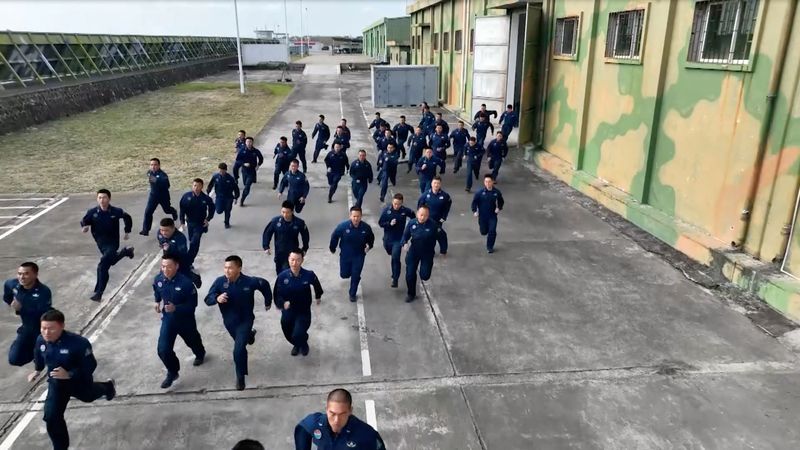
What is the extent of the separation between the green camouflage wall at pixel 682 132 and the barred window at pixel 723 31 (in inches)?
8.4

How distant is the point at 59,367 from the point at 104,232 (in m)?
4.41

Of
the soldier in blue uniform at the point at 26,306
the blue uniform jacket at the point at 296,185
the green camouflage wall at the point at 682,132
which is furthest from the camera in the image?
the blue uniform jacket at the point at 296,185

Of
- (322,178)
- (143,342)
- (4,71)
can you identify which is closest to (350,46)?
(4,71)

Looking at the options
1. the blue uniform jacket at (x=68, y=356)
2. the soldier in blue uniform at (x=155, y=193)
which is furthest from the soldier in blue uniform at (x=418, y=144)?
the blue uniform jacket at (x=68, y=356)

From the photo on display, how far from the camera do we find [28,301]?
6.64 m

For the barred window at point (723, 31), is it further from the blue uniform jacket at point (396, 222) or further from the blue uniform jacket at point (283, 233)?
the blue uniform jacket at point (283, 233)

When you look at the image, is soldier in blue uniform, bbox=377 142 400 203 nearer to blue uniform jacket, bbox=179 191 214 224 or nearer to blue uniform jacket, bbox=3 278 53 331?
blue uniform jacket, bbox=179 191 214 224

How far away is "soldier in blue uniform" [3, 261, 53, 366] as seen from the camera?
660cm

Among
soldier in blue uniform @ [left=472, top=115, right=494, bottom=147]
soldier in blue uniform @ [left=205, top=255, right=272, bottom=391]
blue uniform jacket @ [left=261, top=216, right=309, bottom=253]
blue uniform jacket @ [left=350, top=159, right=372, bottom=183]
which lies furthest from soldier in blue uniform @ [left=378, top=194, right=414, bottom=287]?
soldier in blue uniform @ [left=472, top=115, right=494, bottom=147]

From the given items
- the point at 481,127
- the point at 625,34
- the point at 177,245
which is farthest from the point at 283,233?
the point at 481,127

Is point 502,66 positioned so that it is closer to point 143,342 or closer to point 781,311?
point 781,311

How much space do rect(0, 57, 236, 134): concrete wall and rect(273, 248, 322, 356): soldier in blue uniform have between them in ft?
70.8

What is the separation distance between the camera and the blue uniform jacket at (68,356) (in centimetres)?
554

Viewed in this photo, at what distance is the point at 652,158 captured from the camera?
12.4m
